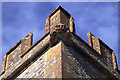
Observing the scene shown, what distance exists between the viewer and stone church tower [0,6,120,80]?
8.75 metres

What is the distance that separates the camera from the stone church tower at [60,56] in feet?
28.7

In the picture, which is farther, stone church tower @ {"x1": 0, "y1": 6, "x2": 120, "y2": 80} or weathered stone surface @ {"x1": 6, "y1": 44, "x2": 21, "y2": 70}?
weathered stone surface @ {"x1": 6, "y1": 44, "x2": 21, "y2": 70}

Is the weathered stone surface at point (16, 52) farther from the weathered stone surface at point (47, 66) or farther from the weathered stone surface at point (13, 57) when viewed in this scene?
the weathered stone surface at point (47, 66)

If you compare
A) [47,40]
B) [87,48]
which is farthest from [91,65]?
[47,40]

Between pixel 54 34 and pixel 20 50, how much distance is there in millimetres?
2253

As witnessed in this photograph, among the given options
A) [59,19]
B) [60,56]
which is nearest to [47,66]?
[60,56]

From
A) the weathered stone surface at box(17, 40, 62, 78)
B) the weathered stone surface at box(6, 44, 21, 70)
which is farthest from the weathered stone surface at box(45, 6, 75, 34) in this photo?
the weathered stone surface at box(6, 44, 21, 70)

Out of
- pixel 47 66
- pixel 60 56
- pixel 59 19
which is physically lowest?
pixel 47 66

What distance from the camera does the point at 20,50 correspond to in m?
11.6

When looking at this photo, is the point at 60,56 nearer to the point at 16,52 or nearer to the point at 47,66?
the point at 47,66

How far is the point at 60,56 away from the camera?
8703mm

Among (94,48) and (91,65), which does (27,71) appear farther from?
(94,48)

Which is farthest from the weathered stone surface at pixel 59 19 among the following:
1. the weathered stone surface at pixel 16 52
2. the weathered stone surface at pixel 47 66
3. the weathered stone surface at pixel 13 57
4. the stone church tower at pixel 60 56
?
the weathered stone surface at pixel 13 57

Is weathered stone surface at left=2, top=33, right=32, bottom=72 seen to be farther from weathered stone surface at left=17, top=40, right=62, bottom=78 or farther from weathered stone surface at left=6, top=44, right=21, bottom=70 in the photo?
weathered stone surface at left=17, top=40, right=62, bottom=78
